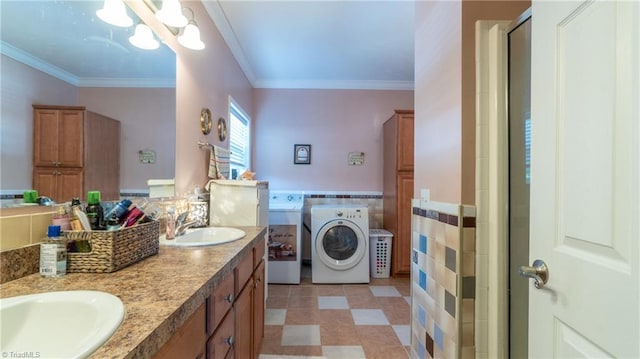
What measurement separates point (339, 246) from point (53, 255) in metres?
2.60

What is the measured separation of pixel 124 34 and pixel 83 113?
0.48 metres

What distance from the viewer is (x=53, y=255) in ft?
2.61

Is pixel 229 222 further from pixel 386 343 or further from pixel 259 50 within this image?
pixel 259 50

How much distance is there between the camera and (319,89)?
12.2 ft

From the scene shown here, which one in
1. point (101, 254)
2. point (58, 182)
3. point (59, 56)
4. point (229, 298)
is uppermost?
point (59, 56)

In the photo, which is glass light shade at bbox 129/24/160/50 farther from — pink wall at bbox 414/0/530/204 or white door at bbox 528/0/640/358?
white door at bbox 528/0/640/358

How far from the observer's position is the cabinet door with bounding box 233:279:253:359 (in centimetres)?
117

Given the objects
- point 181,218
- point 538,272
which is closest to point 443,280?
point 538,272

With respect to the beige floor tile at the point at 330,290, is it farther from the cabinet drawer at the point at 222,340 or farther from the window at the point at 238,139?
the cabinet drawer at the point at 222,340

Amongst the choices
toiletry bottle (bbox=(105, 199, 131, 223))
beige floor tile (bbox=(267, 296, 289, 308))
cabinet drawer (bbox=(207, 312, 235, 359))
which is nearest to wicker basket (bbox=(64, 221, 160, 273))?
toiletry bottle (bbox=(105, 199, 131, 223))

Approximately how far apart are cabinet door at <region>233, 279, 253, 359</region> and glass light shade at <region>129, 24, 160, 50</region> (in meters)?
1.27

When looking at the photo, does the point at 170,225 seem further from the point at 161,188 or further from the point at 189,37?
the point at 189,37

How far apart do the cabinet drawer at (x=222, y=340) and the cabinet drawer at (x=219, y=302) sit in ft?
0.11

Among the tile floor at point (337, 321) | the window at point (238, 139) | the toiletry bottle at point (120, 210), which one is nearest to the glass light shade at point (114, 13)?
the toiletry bottle at point (120, 210)
